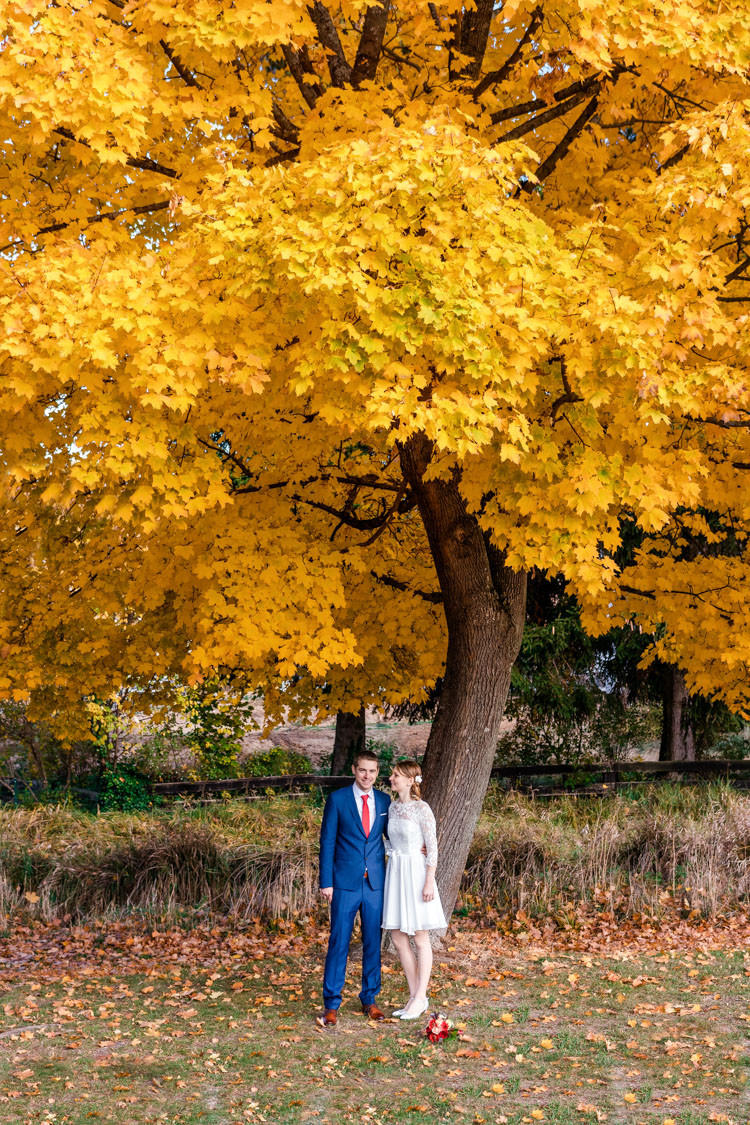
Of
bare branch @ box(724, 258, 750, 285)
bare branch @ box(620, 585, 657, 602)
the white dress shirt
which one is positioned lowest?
the white dress shirt

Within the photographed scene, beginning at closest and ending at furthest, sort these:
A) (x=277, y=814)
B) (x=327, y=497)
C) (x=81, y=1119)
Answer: (x=81, y=1119) < (x=327, y=497) < (x=277, y=814)

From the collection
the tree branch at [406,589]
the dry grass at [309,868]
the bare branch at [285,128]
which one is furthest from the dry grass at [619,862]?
the bare branch at [285,128]

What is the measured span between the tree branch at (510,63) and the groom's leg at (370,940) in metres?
5.88

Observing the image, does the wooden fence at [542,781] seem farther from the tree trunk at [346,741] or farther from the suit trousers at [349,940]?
the suit trousers at [349,940]

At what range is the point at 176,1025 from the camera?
6723mm

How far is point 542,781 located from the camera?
52.3 feet

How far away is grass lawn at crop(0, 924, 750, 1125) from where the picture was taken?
5.23 metres

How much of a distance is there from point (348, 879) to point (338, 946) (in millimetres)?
412

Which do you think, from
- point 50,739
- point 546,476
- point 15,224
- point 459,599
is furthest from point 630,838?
point 50,739

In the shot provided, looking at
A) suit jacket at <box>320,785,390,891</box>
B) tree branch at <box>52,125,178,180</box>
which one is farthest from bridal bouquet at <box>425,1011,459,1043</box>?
tree branch at <box>52,125,178,180</box>

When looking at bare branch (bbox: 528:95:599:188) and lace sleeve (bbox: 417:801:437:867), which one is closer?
lace sleeve (bbox: 417:801:437:867)

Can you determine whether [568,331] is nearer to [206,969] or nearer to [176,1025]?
[176,1025]

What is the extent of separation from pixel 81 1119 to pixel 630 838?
6.76 m

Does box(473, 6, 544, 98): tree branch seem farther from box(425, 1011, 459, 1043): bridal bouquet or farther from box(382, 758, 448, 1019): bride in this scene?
box(425, 1011, 459, 1043): bridal bouquet
